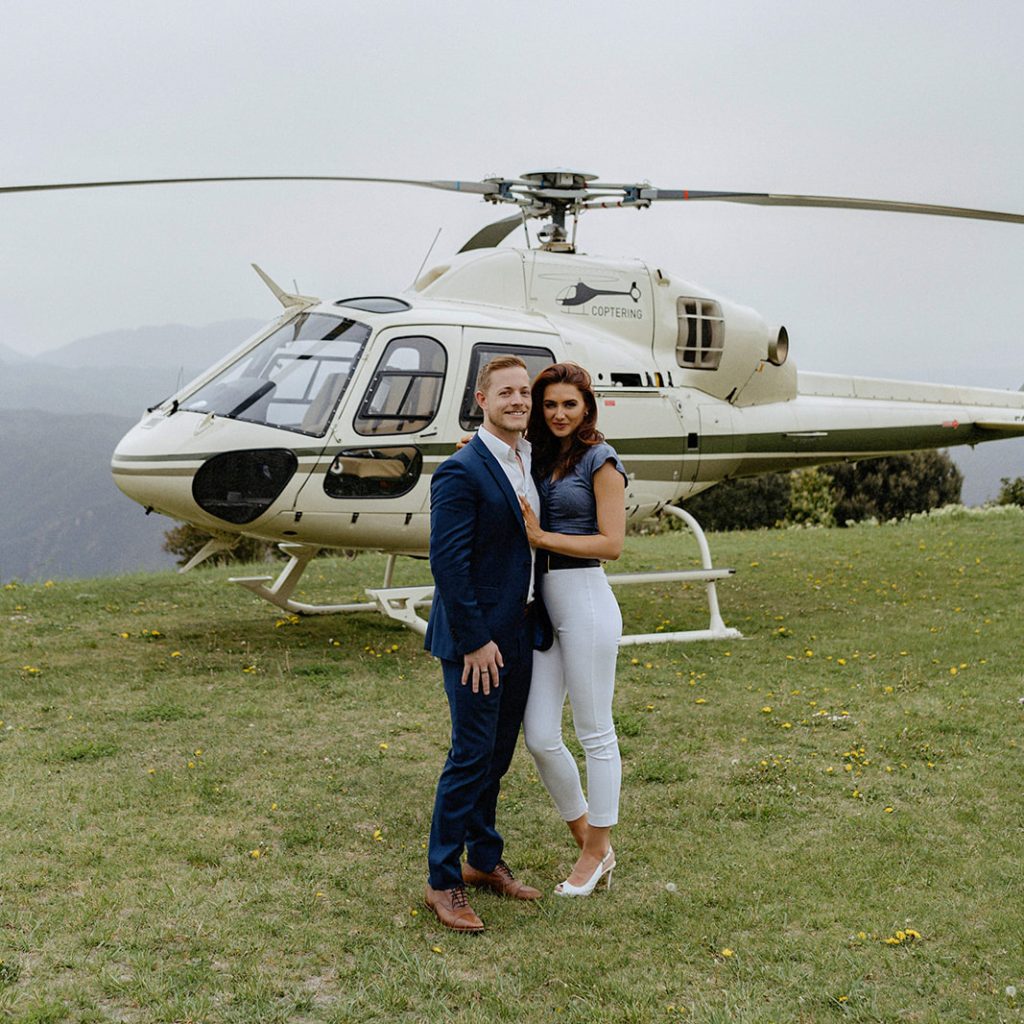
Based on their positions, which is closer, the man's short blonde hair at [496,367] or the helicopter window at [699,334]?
the man's short blonde hair at [496,367]

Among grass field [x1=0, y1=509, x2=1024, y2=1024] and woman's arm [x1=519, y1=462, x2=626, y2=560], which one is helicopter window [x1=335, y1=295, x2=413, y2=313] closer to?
grass field [x1=0, y1=509, x2=1024, y2=1024]

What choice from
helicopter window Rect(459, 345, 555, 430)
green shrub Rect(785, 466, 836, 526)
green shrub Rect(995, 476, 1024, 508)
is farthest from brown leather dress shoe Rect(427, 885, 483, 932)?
green shrub Rect(995, 476, 1024, 508)

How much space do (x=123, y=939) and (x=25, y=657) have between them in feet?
16.9

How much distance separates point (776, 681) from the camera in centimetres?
785

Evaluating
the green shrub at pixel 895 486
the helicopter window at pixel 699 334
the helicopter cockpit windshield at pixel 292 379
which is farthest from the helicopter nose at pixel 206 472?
the green shrub at pixel 895 486

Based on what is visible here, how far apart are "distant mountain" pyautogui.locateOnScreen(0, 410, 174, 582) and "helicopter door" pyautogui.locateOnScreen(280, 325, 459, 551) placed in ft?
315

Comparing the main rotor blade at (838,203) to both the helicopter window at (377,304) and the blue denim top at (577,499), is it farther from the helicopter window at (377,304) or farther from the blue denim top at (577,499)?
the blue denim top at (577,499)

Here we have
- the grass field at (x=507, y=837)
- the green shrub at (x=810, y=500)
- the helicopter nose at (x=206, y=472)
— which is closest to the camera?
the grass field at (x=507, y=837)

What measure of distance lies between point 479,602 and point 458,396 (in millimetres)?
4345

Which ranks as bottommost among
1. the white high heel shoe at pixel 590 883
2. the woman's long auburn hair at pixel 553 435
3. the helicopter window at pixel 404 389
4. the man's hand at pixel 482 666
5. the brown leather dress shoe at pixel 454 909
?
the white high heel shoe at pixel 590 883

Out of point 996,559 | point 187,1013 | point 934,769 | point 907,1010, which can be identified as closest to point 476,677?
point 187,1013

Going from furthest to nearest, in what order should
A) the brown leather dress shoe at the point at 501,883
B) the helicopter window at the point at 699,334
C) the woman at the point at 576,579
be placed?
1. the helicopter window at the point at 699,334
2. the brown leather dress shoe at the point at 501,883
3. the woman at the point at 576,579

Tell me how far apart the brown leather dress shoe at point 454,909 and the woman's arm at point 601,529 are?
130 centimetres

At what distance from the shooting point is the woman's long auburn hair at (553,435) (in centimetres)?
427
